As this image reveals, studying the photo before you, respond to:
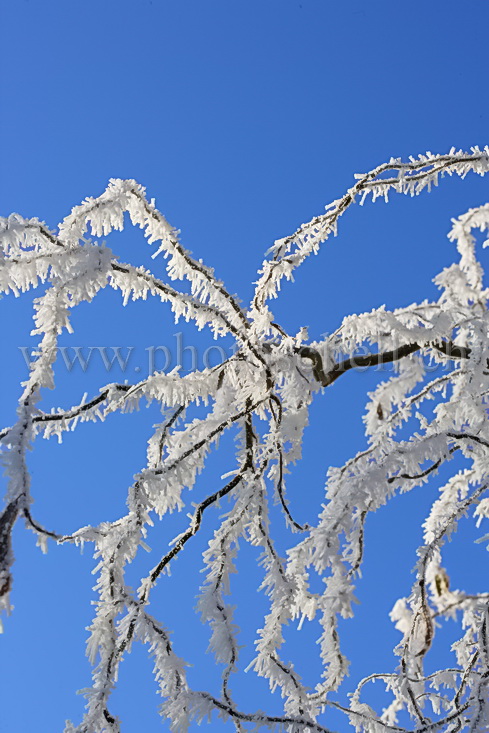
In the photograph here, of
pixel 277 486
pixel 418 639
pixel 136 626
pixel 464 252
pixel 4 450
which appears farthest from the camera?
pixel 464 252

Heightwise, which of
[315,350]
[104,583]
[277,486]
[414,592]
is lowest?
[414,592]

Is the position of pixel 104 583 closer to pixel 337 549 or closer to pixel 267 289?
pixel 337 549

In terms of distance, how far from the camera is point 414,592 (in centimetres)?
149

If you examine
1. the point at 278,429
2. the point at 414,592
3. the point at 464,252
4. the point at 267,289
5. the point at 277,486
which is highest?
the point at 464,252

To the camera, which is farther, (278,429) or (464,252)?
(464,252)

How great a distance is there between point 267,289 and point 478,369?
0.53 metres

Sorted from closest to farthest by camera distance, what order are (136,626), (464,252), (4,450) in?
(4,450)
(136,626)
(464,252)

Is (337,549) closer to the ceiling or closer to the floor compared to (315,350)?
closer to the floor

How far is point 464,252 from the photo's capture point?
2861 mm

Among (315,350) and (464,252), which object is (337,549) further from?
(464,252)

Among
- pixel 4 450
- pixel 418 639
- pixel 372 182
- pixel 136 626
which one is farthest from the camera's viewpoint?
pixel 418 639

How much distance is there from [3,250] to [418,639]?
1.48 meters

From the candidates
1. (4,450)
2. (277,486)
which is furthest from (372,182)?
(4,450)

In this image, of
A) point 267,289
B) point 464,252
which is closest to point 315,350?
point 267,289
